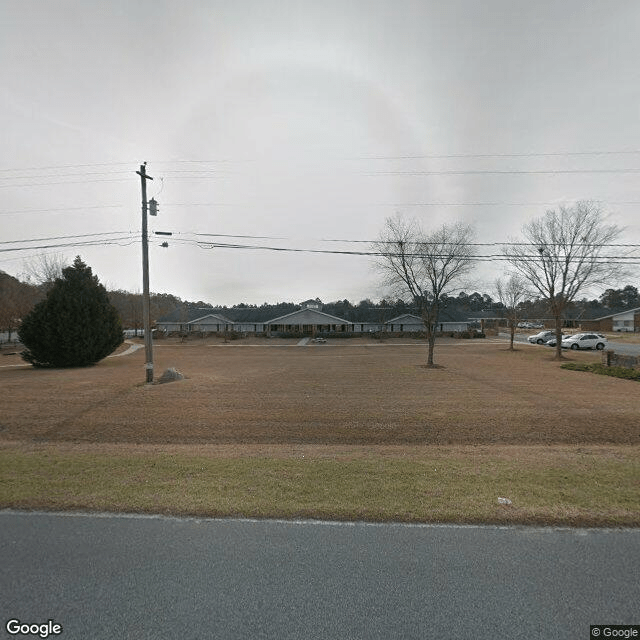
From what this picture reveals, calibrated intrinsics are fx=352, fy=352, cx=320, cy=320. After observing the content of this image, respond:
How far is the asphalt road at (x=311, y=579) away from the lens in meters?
2.15

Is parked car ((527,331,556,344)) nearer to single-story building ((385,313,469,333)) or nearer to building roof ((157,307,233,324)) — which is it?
single-story building ((385,313,469,333))

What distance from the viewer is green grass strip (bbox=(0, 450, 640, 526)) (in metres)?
3.53

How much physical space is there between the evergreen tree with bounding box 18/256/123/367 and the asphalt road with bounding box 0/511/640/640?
20156 mm

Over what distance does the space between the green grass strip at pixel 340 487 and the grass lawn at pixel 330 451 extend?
0.9 inches

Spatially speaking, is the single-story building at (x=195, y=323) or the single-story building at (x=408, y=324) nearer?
the single-story building at (x=408, y=324)

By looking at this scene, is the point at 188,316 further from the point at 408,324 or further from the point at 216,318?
the point at 408,324

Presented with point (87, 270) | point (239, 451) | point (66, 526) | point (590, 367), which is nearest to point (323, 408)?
point (239, 451)

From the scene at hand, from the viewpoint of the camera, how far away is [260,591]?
243 cm

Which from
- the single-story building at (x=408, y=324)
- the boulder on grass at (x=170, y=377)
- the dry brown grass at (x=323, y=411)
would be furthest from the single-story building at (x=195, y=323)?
the boulder on grass at (x=170, y=377)

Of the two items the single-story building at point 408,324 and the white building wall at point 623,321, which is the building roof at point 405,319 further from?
the white building wall at point 623,321

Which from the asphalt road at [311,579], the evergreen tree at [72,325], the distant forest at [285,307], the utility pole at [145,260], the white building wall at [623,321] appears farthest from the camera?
the white building wall at [623,321]

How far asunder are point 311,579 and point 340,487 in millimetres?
1617

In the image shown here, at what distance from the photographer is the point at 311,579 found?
8.38 feet

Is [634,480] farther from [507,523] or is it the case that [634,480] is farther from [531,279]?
[531,279]
